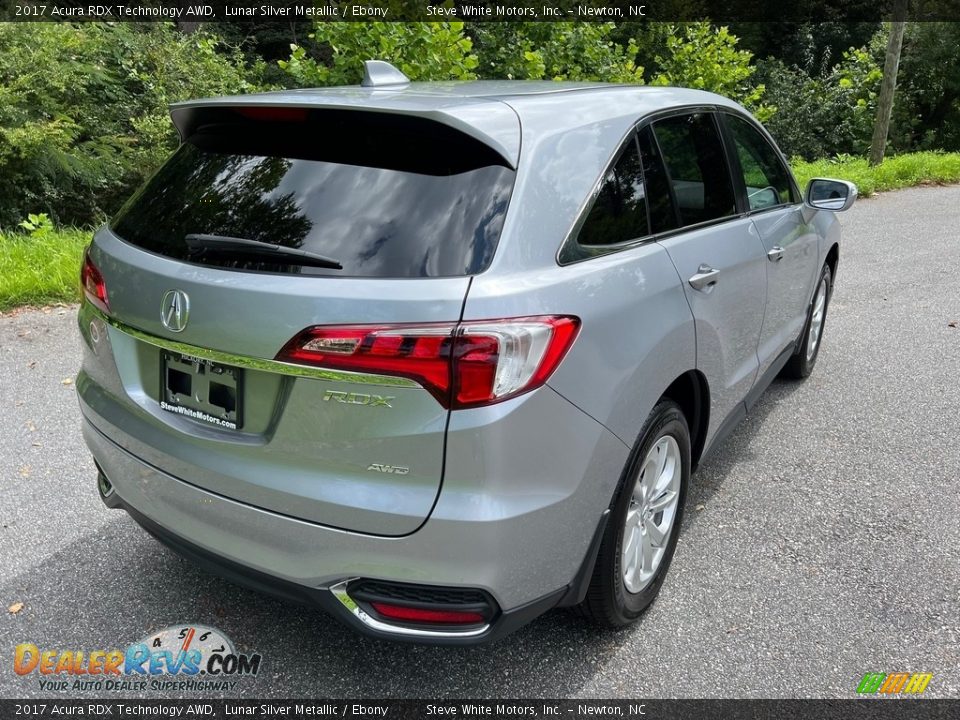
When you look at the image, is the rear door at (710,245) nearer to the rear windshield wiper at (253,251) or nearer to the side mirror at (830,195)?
the side mirror at (830,195)

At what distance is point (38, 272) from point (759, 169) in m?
5.49

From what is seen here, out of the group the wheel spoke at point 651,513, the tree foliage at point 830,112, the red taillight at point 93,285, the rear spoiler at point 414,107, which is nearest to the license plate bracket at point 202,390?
the red taillight at point 93,285

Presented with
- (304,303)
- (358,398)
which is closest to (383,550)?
(358,398)

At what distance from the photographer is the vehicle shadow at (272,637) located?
7.82ft

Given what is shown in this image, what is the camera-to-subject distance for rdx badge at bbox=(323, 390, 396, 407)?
1833 millimetres

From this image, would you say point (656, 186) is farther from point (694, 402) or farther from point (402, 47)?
point (402, 47)

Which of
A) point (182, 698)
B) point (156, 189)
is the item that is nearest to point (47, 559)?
point (182, 698)

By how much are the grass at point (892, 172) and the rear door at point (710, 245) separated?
10.2 metres

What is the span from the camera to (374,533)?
1900 millimetres

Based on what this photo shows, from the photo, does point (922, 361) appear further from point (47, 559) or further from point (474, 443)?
point (47, 559)

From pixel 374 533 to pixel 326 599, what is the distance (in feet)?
0.92

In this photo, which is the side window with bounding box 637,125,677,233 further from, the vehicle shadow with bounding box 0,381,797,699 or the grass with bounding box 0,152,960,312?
the grass with bounding box 0,152,960,312

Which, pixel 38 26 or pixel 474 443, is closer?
pixel 474 443

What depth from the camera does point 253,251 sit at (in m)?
2.01
